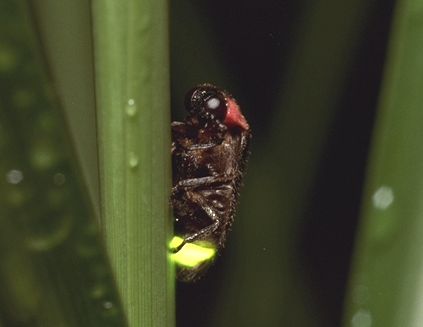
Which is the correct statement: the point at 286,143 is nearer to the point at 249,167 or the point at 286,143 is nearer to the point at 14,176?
the point at 249,167

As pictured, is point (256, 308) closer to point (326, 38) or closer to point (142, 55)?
point (326, 38)

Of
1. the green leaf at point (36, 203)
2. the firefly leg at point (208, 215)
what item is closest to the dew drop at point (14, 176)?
the green leaf at point (36, 203)

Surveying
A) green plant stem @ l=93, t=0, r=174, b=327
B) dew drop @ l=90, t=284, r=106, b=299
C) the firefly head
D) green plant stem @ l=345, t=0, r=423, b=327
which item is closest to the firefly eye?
the firefly head

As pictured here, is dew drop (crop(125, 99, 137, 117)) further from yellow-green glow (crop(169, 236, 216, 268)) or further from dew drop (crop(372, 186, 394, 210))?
yellow-green glow (crop(169, 236, 216, 268))

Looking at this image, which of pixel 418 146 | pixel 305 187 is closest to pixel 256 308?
pixel 305 187

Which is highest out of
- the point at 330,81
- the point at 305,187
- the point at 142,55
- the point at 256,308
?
the point at 142,55

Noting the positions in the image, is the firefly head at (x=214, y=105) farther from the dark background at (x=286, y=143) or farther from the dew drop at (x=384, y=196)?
the dew drop at (x=384, y=196)
